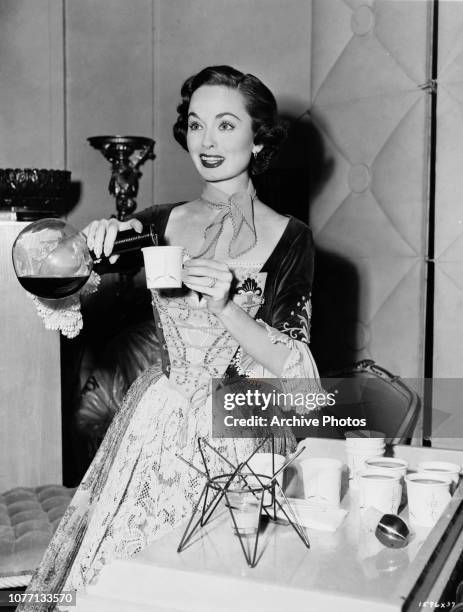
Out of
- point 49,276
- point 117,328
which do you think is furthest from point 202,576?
point 117,328

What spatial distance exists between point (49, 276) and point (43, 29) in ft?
9.14

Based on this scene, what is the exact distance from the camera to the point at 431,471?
5.11ft

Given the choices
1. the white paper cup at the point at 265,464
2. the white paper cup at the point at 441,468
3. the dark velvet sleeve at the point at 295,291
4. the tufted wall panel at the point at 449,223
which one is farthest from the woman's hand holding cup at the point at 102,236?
A: the tufted wall panel at the point at 449,223

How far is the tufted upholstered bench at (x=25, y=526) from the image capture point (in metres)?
1.99

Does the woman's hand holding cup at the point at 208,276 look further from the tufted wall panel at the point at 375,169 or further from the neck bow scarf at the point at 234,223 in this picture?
the tufted wall panel at the point at 375,169

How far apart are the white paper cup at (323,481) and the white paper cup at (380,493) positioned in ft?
0.25

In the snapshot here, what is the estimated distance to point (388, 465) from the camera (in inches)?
63.3

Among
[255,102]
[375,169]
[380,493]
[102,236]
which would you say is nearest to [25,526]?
[102,236]

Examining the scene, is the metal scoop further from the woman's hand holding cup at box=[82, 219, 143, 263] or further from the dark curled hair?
the dark curled hair

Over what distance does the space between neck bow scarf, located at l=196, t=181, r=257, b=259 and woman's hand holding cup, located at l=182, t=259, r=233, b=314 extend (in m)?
0.38

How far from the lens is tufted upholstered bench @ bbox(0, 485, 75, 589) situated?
199cm

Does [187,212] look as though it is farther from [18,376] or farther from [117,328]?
[117,328]

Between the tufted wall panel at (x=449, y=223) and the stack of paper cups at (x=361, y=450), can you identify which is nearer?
the stack of paper cups at (x=361, y=450)

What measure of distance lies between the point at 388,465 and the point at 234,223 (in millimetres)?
737
